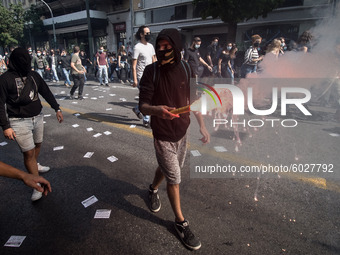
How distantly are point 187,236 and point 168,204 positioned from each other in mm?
610

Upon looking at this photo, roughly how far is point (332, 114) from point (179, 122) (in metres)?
6.05

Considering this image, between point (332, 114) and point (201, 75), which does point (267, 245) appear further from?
point (201, 75)

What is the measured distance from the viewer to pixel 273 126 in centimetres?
536

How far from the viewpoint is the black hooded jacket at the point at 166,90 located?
2041mm

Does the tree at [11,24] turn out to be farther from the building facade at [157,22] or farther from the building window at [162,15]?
the building window at [162,15]

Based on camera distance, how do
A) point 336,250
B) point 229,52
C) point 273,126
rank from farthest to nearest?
point 229,52 < point 273,126 < point 336,250

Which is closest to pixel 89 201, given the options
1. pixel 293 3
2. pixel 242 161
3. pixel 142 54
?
pixel 242 161

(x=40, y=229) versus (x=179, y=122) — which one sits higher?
(x=179, y=122)

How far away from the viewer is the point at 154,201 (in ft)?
8.45

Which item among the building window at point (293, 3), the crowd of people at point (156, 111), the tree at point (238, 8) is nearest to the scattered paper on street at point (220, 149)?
the crowd of people at point (156, 111)

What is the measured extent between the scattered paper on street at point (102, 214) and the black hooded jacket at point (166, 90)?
3.50 ft

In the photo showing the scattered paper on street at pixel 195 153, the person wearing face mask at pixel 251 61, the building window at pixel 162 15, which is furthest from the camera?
the building window at pixel 162 15

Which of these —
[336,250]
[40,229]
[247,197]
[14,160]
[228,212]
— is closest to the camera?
[336,250]

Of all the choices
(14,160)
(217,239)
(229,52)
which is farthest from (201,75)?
(217,239)
